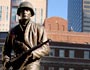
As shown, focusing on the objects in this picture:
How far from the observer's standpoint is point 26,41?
7254 mm

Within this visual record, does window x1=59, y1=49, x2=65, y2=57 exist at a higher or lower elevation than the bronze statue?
lower

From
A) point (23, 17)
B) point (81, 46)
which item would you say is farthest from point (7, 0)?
point (23, 17)

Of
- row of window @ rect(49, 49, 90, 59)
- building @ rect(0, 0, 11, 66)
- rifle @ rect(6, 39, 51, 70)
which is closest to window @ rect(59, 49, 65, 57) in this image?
row of window @ rect(49, 49, 90, 59)

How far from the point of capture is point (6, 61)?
7285mm

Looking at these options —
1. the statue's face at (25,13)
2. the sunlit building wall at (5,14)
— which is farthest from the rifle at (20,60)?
the sunlit building wall at (5,14)

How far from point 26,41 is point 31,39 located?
8 centimetres

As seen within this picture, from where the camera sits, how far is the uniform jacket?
711 cm

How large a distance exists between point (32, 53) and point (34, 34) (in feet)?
1.25

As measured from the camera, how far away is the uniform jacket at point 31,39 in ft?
23.3

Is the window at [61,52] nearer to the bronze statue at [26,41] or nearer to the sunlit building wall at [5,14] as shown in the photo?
the sunlit building wall at [5,14]

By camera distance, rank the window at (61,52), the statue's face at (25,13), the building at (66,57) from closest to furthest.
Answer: the statue's face at (25,13)
the window at (61,52)
the building at (66,57)

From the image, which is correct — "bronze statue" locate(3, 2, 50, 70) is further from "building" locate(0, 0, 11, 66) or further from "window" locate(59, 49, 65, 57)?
"building" locate(0, 0, 11, 66)

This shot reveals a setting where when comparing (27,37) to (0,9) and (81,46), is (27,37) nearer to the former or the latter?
(81,46)

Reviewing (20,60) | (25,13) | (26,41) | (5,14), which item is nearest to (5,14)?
(5,14)
